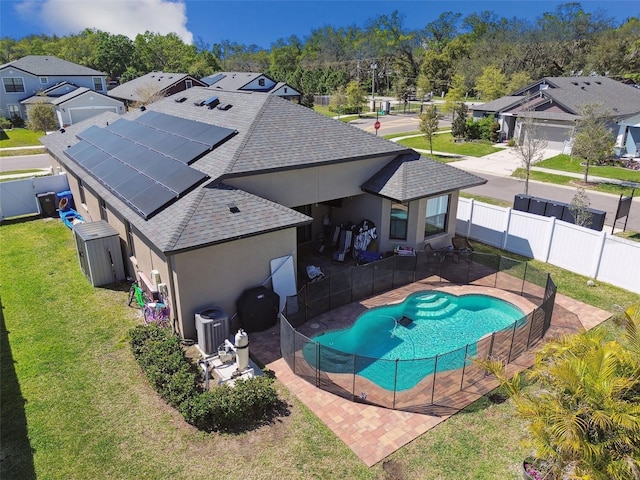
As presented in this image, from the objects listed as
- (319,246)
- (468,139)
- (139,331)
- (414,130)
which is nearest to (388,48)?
(414,130)

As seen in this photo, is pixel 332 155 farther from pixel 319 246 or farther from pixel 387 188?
pixel 319 246

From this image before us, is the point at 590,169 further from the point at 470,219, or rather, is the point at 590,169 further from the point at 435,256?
the point at 435,256

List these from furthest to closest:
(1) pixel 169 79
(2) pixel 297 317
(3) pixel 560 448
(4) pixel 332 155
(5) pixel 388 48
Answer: (5) pixel 388 48 → (1) pixel 169 79 → (4) pixel 332 155 → (2) pixel 297 317 → (3) pixel 560 448

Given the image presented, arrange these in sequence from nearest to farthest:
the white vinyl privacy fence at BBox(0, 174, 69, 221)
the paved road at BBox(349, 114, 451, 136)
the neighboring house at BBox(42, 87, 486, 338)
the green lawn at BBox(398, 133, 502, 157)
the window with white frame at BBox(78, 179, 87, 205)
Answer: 1. the neighboring house at BBox(42, 87, 486, 338)
2. the window with white frame at BBox(78, 179, 87, 205)
3. the white vinyl privacy fence at BBox(0, 174, 69, 221)
4. the green lawn at BBox(398, 133, 502, 157)
5. the paved road at BBox(349, 114, 451, 136)

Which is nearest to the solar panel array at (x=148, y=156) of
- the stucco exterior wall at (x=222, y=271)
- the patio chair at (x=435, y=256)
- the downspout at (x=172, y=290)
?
the downspout at (x=172, y=290)

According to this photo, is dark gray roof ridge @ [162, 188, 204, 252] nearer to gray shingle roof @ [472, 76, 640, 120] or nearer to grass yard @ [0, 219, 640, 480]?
grass yard @ [0, 219, 640, 480]

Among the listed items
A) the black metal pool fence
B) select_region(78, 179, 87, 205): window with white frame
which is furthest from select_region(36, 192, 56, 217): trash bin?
the black metal pool fence
